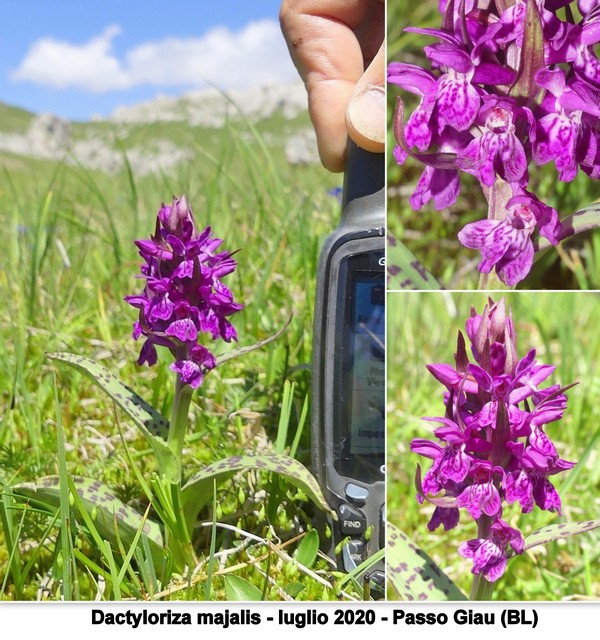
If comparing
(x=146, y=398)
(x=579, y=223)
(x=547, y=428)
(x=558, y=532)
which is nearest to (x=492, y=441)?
(x=558, y=532)

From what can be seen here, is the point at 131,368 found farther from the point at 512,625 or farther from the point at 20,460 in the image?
the point at 512,625

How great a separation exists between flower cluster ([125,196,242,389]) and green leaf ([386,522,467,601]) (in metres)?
0.29

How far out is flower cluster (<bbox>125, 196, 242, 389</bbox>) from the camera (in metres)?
0.80

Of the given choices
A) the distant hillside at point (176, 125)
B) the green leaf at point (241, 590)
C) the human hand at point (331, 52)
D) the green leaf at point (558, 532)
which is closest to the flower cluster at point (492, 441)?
the green leaf at point (558, 532)

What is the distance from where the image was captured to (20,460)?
38.3 inches

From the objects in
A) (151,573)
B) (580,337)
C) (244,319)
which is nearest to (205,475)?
(151,573)

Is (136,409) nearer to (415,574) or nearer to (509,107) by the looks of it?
(415,574)

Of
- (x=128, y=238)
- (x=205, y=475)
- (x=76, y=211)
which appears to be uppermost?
(x=76, y=211)

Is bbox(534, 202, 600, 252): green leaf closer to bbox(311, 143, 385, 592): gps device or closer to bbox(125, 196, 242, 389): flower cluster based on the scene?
bbox(311, 143, 385, 592): gps device

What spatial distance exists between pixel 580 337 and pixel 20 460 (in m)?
1.02

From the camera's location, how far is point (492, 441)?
27.0 inches

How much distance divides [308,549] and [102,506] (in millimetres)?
247

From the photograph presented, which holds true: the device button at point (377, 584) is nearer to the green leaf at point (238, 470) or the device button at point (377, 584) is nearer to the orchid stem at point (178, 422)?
the green leaf at point (238, 470)

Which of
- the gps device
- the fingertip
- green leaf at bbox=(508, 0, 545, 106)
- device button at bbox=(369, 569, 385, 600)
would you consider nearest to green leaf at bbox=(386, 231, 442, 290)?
the gps device
